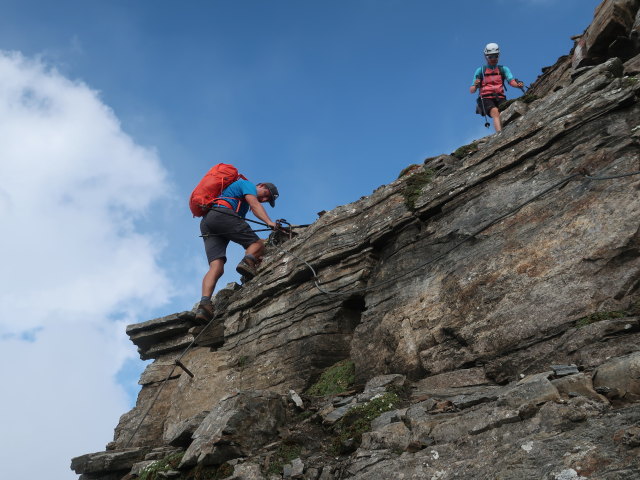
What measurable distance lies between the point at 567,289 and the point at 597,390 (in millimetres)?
2606

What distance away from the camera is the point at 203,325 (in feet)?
55.5

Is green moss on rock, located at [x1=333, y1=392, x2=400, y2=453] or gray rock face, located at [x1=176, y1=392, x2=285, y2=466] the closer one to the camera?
green moss on rock, located at [x1=333, y1=392, x2=400, y2=453]

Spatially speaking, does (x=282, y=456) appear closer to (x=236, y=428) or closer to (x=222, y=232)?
(x=236, y=428)

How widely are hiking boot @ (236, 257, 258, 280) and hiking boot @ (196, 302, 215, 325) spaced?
4.16 ft

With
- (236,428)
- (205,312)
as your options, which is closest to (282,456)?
(236,428)

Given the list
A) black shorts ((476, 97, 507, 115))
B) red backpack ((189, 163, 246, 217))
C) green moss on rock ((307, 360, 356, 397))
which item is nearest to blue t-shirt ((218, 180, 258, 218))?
red backpack ((189, 163, 246, 217))

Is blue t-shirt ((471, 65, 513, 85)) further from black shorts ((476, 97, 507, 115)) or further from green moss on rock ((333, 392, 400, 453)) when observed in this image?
green moss on rock ((333, 392, 400, 453))

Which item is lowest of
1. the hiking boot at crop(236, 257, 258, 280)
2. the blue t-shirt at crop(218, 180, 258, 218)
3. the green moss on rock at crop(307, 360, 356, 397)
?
the green moss on rock at crop(307, 360, 356, 397)

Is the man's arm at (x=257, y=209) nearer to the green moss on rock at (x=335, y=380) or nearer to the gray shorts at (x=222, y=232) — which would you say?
the gray shorts at (x=222, y=232)

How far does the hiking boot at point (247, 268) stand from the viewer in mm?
16281

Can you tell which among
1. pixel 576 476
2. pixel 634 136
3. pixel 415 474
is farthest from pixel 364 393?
pixel 634 136

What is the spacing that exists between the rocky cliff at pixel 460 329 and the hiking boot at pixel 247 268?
0.64 metres

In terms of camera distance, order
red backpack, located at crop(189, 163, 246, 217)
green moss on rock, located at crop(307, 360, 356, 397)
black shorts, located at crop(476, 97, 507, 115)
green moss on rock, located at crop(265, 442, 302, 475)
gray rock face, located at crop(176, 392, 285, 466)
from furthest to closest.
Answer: black shorts, located at crop(476, 97, 507, 115), red backpack, located at crop(189, 163, 246, 217), green moss on rock, located at crop(307, 360, 356, 397), gray rock face, located at crop(176, 392, 285, 466), green moss on rock, located at crop(265, 442, 302, 475)

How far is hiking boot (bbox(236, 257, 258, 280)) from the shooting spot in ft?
53.4
